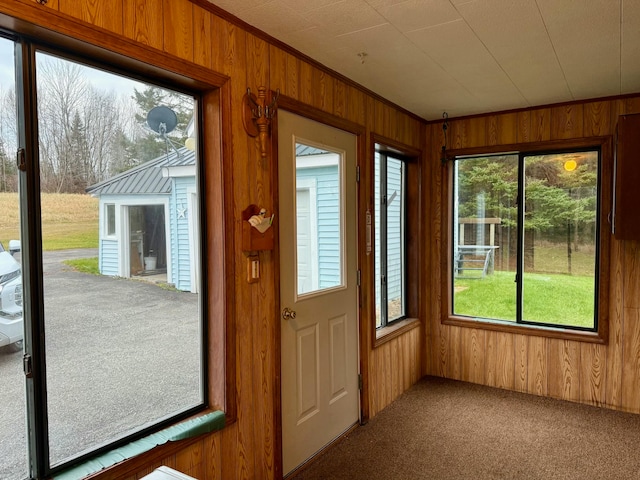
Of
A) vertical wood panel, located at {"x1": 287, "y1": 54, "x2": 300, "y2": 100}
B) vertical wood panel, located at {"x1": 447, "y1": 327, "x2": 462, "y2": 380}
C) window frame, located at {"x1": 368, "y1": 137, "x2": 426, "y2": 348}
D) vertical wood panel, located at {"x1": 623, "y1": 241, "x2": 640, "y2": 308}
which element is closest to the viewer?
vertical wood panel, located at {"x1": 287, "y1": 54, "x2": 300, "y2": 100}

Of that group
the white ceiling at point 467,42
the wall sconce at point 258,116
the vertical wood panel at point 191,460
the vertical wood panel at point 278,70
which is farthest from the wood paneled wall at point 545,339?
the vertical wood panel at point 191,460

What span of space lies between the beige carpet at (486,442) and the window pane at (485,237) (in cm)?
82

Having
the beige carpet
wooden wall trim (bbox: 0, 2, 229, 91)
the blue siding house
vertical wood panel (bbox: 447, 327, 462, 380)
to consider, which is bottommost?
the beige carpet

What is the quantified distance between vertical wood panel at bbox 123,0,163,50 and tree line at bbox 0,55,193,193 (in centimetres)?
22

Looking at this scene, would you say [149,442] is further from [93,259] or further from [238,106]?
[238,106]

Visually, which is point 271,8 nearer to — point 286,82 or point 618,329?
point 286,82

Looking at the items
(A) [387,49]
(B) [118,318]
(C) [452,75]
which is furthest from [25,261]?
(C) [452,75]

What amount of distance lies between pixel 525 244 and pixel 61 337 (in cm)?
354

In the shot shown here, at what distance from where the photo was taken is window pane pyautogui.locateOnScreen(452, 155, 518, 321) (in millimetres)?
3873

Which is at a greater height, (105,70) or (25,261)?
(105,70)

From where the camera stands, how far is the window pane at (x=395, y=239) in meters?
3.84

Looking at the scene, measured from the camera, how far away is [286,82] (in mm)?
2389

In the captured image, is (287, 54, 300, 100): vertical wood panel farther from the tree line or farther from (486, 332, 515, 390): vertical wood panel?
(486, 332, 515, 390): vertical wood panel

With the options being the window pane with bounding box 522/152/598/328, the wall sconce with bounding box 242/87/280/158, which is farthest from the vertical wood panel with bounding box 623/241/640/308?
the wall sconce with bounding box 242/87/280/158
